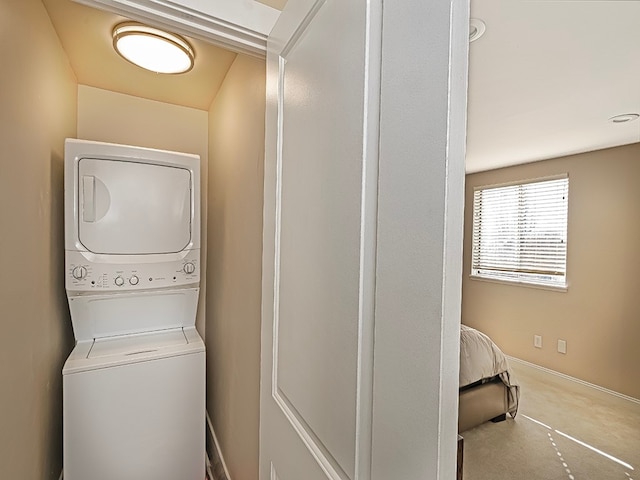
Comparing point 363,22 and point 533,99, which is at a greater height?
point 533,99

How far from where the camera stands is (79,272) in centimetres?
163

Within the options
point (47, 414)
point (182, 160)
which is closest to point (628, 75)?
point (182, 160)

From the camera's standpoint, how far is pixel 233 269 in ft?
5.47

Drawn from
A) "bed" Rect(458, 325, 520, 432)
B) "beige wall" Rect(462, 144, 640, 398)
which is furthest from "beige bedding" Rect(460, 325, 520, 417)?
"beige wall" Rect(462, 144, 640, 398)

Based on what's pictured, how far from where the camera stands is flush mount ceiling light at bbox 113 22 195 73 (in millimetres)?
1433

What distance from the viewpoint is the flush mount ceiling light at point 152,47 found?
1433 mm

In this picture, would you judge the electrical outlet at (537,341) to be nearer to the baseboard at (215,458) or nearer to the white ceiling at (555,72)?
the white ceiling at (555,72)

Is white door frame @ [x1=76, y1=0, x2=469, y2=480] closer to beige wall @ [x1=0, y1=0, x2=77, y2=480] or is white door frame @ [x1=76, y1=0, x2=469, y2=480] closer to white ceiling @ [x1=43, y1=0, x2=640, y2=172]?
white ceiling @ [x1=43, y1=0, x2=640, y2=172]

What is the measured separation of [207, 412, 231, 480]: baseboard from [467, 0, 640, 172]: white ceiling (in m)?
2.22

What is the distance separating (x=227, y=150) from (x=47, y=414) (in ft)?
5.19

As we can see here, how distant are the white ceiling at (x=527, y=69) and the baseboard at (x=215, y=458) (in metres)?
2.19

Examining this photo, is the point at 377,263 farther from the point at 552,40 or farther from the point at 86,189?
the point at 86,189

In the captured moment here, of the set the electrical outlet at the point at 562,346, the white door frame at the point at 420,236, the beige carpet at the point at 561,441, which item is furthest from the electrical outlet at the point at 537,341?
the white door frame at the point at 420,236

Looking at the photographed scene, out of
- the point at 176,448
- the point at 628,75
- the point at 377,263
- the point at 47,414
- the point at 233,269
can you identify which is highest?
the point at 628,75
